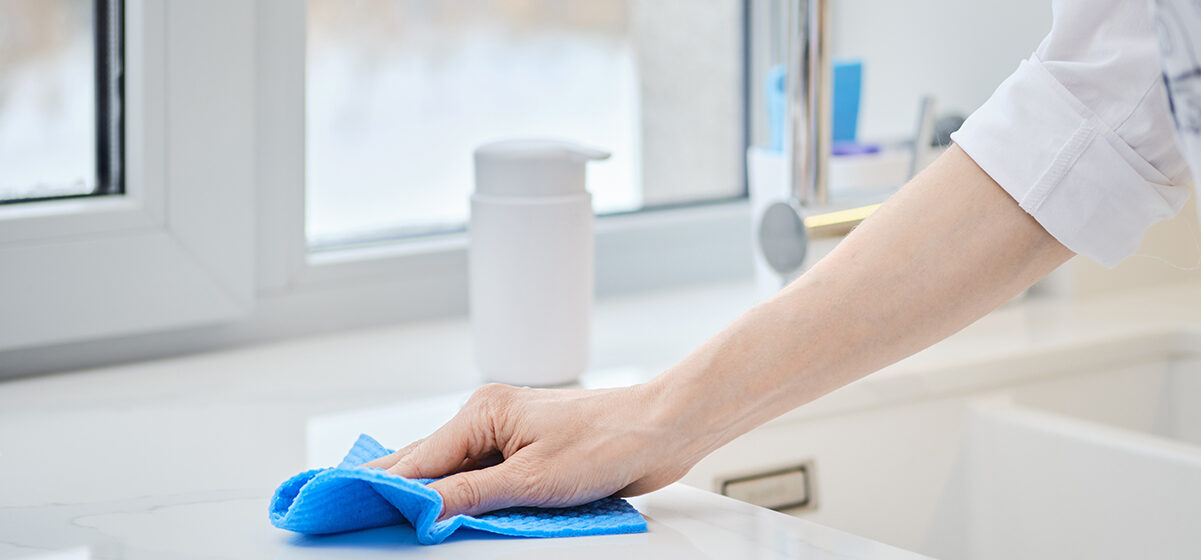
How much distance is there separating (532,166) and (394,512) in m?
0.31

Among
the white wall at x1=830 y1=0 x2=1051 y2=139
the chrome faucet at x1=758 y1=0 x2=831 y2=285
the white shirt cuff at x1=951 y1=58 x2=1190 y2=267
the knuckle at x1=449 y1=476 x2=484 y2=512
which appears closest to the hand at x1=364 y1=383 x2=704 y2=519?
the knuckle at x1=449 y1=476 x2=484 y2=512

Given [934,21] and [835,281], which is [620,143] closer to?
[934,21]

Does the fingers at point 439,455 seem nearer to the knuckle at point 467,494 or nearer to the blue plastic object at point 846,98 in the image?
the knuckle at point 467,494

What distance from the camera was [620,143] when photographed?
4.15 ft

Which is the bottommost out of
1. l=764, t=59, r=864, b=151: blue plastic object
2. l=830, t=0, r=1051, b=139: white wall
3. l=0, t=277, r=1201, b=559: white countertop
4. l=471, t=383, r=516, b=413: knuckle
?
l=0, t=277, r=1201, b=559: white countertop

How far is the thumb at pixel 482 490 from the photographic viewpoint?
602mm

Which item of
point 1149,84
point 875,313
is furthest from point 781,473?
point 1149,84

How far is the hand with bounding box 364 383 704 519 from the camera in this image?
61 cm

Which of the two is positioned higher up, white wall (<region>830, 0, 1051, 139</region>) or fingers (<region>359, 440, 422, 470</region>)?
white wall (<region>830, 0, 1051, 139</region>)

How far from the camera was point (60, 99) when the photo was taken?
0.93 metres

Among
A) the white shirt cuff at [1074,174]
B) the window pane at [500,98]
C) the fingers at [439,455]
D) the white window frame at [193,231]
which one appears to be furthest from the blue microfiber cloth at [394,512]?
the window pane at [500,98]

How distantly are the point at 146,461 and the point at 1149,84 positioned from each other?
1.90 feet

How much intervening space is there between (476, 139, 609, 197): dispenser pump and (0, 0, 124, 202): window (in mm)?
303

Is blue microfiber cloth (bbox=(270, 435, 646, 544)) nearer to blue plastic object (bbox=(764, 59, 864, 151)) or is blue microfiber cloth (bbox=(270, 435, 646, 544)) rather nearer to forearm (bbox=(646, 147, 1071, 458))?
forearm (bbox=(646, 147, 1071, 458))
